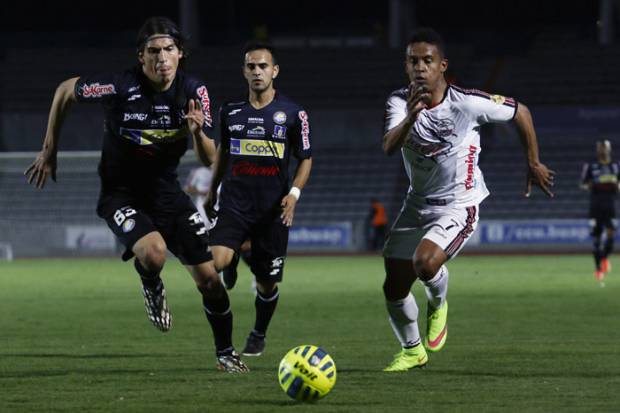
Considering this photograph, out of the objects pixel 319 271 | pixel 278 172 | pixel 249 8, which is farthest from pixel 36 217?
pixel 278 172

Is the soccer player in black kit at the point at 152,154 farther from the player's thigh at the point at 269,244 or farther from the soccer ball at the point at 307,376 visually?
the soccer ball at the point at 307,376

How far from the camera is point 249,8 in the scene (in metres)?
43.9

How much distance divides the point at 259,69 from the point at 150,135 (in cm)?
167

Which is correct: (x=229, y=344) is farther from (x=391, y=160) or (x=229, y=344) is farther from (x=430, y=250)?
(x=391, y=160)

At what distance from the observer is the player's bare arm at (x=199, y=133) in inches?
302

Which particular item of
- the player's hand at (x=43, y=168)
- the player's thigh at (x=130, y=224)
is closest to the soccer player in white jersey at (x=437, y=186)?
the player's thigh at (x=130, y=224)

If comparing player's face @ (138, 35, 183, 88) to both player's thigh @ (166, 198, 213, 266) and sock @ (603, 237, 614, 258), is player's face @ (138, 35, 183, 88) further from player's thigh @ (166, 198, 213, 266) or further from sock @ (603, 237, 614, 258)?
sock @ (603, 237, 614, 258)

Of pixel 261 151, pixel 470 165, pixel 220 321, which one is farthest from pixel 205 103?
pixel 470 165

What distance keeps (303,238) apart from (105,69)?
9.62 m

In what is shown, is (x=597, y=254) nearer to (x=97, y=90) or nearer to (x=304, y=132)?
(x=304, y=132)

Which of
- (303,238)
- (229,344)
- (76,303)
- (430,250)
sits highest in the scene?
(430,250)

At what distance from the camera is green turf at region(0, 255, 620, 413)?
7.07 meters

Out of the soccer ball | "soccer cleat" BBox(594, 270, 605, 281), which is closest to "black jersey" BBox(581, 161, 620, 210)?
"soccer cleat" BBox(594, 270, 605, 281)

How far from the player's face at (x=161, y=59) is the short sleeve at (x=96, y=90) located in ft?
0.79
